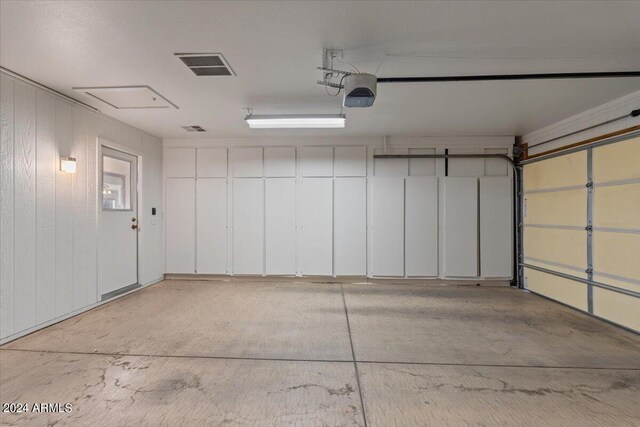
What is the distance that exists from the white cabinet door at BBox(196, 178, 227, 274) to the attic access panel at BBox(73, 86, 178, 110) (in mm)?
1995

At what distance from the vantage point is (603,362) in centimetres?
264

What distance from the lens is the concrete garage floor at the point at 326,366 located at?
77.3 inches

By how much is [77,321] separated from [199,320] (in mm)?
1483

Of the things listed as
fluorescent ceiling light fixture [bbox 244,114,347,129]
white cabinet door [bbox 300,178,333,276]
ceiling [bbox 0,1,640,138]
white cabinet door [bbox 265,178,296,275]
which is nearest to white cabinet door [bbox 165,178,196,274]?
white cabinet door [bbox 265,178,296,275]

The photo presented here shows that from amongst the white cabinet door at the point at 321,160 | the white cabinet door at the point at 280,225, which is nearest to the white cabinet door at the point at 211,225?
the white cabinet door at the point at 280,225

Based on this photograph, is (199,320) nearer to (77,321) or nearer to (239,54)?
(77,321)

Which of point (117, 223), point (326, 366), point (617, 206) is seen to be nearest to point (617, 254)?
point (617, 206)

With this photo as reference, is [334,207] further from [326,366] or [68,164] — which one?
[68,164]

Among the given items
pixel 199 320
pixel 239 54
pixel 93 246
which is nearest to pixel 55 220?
pixel 93 246

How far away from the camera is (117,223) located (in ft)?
15.2

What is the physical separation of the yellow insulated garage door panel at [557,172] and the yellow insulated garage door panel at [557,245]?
0.72m

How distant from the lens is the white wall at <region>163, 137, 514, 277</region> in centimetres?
552

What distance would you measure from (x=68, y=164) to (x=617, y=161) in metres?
6.77

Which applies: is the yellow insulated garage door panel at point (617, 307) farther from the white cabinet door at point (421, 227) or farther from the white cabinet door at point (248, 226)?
the white cabinet door at point (248, 226)
